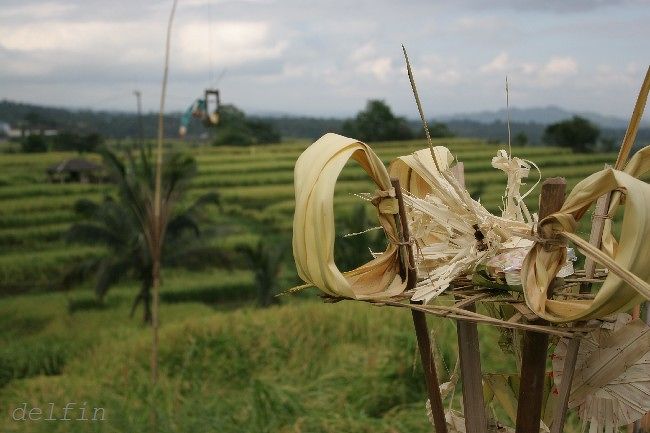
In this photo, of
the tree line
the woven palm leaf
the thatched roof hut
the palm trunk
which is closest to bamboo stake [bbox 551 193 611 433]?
the woven palm leaf

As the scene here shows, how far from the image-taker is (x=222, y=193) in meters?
14.1

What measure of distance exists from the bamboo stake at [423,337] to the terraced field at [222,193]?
9.19 m

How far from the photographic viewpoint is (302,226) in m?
0.55

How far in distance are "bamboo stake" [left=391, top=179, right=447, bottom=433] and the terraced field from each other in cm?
919

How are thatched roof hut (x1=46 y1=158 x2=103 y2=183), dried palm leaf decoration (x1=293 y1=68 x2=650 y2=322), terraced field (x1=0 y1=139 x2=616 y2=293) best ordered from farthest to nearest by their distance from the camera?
thatched roof hut (x1=46 y1=158 x2=103 y2=183) < terraced field (x1=0 y1=139 x2=616 y2=293) < dried palm leaf decoration (x1=293 y1=68 x2=650 y2=322)

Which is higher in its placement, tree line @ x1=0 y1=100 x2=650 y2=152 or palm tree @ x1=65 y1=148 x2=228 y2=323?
tree line @ x1=0 y1=100 x2=650 y2=152

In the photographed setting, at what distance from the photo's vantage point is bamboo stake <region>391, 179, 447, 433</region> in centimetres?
59

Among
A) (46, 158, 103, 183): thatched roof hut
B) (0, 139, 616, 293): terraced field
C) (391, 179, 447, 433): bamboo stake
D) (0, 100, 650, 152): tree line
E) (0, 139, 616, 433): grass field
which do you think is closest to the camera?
(391, 179, 447, 433): bamboo stake

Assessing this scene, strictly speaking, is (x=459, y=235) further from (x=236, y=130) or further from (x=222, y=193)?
(x=236, y=130)

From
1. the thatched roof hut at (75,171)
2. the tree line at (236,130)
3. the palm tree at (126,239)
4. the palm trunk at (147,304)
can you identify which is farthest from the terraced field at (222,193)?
the palm tree at (126,239)

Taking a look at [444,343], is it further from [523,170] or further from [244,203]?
[244,203]

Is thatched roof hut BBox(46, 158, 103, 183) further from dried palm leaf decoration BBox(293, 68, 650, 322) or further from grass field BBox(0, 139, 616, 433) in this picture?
dried palm leaf decoration BBox(293, 68, 650, 322)

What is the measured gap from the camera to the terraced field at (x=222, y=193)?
11.4 metres

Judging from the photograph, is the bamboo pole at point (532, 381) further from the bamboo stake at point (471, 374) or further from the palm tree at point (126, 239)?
the palm tree at point (126, 239)
